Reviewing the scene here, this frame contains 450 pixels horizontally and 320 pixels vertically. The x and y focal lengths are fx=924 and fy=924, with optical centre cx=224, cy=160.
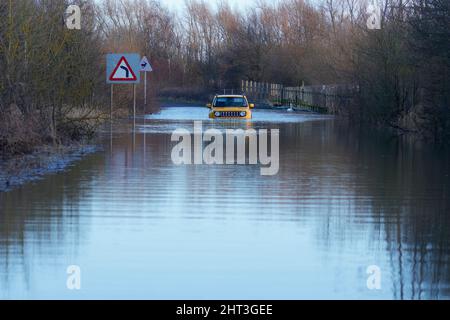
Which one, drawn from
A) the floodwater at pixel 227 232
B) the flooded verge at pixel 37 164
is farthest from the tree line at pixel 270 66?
the floodwater at pixel 227 232

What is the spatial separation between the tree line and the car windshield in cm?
513

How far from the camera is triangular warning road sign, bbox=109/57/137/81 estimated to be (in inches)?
1164

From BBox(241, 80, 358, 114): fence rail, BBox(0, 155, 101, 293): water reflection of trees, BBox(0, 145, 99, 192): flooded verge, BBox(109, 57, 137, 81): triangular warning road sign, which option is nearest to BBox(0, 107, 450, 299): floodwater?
BBox(0, 155, 101, 293): water reflection of trees

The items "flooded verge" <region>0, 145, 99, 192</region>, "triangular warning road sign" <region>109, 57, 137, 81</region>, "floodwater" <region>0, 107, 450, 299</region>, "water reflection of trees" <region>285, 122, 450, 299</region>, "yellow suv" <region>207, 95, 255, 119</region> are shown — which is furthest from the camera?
"yellow suv" <region>207, 95, 255, 119</region>

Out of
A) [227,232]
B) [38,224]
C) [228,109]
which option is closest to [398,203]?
[227,232]

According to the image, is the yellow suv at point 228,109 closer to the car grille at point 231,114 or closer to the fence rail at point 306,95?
the car grille at point 231,114

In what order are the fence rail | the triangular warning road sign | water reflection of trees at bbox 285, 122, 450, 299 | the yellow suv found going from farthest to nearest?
the fence rail
the yellow suv
the triangular warning road sign
water reflection of trees at bbox 285, 122, 450, 299

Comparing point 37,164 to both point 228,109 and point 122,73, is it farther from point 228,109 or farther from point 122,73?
point 228,109

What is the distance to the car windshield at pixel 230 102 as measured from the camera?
41.8 metres

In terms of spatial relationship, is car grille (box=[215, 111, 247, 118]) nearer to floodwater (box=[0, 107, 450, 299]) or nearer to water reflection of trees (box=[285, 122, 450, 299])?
water reflection of trees (box=[285, 122, 450, 299])

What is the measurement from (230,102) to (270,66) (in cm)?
4077

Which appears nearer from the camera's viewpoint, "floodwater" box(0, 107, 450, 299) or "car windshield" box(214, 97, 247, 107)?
"floodwater" box(0, 107, 450, 299)
